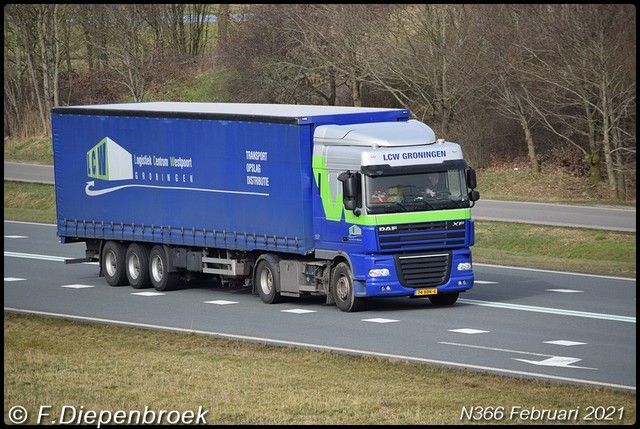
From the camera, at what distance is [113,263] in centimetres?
2750

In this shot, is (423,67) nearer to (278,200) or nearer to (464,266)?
(278,200)

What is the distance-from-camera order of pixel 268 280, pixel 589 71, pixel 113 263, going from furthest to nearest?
pixel 589 71
pixel 113 263
pixel 268 280

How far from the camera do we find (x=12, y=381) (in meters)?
16.1

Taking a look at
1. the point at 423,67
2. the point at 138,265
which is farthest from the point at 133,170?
the point at 423,67

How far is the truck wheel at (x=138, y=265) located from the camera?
26.8 meters

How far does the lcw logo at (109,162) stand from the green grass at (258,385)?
7.57 meters

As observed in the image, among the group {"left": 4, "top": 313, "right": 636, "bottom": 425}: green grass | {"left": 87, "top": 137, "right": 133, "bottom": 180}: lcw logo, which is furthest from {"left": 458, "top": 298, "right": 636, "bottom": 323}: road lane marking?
{"left": 87, "top": 137, "right": 133, "bottom": 180}: lcw logo

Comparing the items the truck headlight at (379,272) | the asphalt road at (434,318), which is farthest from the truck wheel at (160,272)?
the truck headlight at (379,272)

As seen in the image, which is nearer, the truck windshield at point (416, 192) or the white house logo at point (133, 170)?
the truck windshield at point (416, 192)

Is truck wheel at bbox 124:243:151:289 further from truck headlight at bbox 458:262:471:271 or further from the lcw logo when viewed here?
truck headlight at bbox 458:262:471:271

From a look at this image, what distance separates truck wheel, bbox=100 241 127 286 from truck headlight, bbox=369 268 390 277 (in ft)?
21.8

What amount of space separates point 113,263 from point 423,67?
21.9 m

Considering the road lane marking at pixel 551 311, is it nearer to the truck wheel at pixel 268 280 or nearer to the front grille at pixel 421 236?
the front grille at pixel 421 236

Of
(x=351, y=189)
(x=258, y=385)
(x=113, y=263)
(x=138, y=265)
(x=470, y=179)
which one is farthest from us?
(x=113, y=263)
